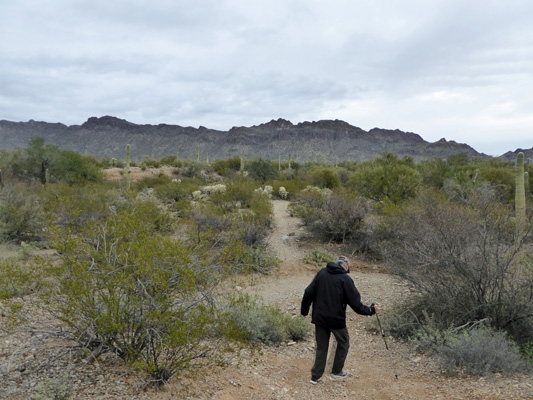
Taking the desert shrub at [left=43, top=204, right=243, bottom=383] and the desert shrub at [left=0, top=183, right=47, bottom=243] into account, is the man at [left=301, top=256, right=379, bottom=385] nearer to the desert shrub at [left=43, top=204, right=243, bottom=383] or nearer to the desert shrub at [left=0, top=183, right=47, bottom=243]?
the desert shrub at [left=43, top=204, right=243, bottom=383]

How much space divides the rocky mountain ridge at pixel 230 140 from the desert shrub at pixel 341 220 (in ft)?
282

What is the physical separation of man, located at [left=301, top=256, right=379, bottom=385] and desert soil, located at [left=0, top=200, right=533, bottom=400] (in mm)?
361

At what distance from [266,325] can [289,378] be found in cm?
135

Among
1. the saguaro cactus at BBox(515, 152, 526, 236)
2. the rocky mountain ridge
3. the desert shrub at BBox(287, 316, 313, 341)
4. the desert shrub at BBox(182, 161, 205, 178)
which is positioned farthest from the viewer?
the rocky mountain ridge

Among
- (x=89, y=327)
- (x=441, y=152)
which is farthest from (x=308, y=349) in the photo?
(x=441, y=152)

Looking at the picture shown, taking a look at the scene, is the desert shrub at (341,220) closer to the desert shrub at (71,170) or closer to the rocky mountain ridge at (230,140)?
the desert shrub at (71,170)

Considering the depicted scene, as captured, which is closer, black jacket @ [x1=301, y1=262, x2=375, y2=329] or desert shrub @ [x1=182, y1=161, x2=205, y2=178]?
black jacket @ [x1=301, y1=262, x2=375, y2=329]

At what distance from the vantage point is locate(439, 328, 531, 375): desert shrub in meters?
4.89

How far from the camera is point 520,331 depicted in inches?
229

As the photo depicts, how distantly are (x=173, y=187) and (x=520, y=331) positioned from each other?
21199 millimetres

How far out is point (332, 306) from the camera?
506cm

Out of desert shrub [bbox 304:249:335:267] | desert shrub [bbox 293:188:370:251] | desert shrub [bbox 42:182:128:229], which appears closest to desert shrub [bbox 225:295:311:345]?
desert shrub [bbox 304:249:335:267]

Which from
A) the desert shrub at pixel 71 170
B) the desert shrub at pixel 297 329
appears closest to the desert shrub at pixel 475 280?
the desert shrub at pixel 297 329

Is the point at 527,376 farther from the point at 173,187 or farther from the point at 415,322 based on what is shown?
the point at 173,187
